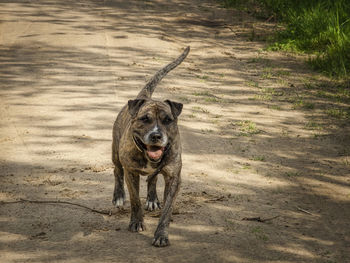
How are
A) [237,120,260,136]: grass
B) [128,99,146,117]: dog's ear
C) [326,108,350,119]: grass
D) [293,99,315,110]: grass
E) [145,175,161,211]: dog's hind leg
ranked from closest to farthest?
[128,99,146,117]: dog's ear < [145,175,161,211]: dog's hind leg < [237,120,260,136]: grass < [326,108,350,119]: grass < [293,99,315,110]: grass

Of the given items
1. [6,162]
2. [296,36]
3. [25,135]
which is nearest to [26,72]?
[25,135]

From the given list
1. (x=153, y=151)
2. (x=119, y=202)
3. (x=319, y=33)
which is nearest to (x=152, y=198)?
(x=119, y=202)

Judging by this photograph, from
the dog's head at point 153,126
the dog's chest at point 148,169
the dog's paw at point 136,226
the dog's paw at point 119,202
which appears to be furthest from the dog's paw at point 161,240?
the dog's paw at point 119,202

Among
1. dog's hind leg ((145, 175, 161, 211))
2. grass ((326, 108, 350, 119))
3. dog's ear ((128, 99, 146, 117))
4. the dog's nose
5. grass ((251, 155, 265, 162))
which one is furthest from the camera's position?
grass ((326, 108, 350, 119))

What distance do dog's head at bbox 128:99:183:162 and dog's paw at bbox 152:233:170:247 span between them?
72cm

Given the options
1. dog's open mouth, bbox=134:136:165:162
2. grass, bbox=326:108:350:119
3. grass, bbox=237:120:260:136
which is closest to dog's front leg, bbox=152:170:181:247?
dog's open mouth, bbox=134:136:165:162

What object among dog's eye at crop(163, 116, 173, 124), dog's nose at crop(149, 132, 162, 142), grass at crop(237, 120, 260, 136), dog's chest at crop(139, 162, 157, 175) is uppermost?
dog's eye at crop(163, 116, 173, 124)

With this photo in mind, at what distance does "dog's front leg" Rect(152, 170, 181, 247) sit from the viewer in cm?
472

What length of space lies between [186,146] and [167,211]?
2.69m

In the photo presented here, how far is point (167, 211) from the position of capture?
A: 4805mm

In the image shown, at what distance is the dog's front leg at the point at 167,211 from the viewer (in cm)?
472

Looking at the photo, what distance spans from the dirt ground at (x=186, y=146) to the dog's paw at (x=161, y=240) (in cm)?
6

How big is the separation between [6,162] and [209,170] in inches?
106

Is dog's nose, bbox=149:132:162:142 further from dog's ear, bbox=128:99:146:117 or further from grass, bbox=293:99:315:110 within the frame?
grass, bbox=293:99:315:110
